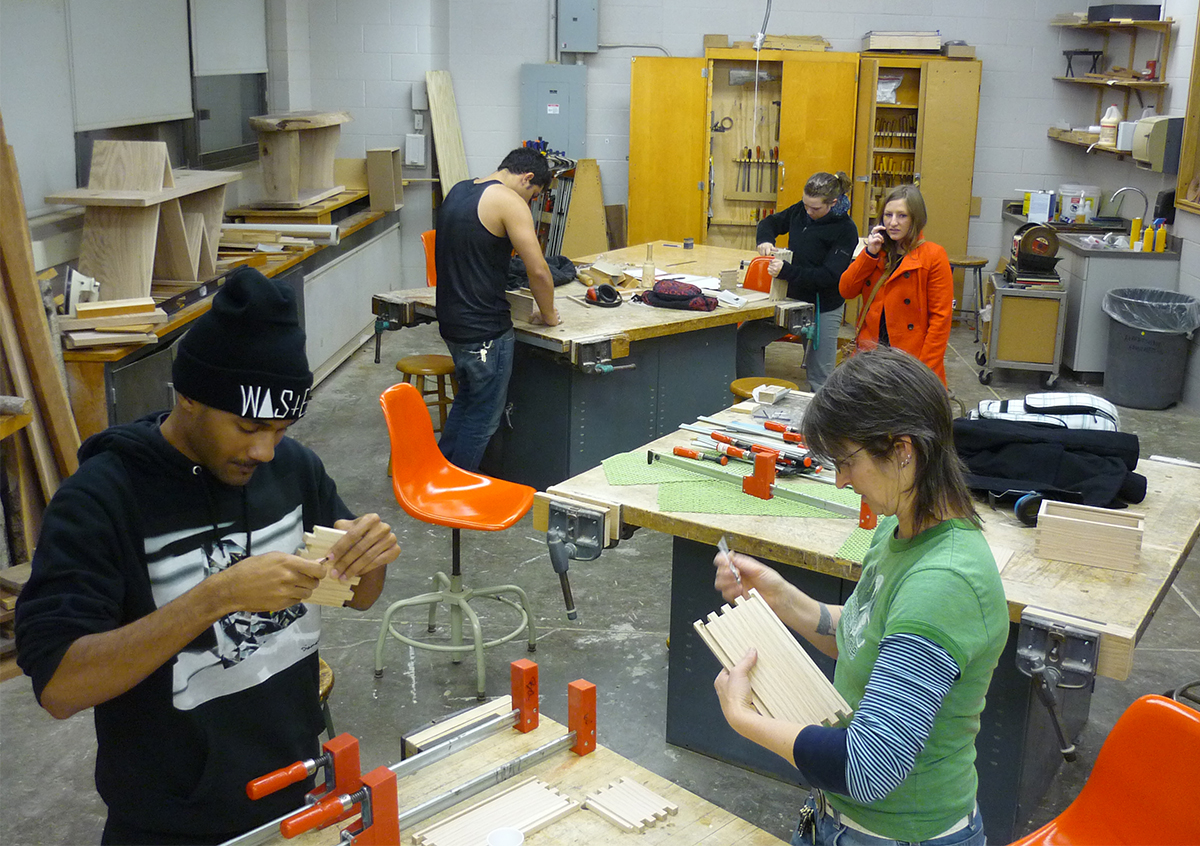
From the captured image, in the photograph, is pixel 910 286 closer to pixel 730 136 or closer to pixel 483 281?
pixel 483 281

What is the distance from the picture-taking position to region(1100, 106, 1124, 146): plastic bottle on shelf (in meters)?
8.29

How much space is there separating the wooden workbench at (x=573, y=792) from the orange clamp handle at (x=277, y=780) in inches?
4.4

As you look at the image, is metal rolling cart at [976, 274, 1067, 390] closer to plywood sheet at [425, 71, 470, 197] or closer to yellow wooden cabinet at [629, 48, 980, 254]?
yellow wooden cabinet at [629, 48, 980, 254]

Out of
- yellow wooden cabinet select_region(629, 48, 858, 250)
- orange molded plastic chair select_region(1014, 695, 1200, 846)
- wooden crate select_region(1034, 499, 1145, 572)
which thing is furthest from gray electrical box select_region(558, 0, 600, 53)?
orange molded plastic chair select_region(1014, 695, 1200, 846)

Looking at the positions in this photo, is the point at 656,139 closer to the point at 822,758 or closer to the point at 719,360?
the point at 719,360

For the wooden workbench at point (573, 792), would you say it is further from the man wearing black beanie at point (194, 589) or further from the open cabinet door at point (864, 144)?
the open cabinet door at point (864, 144)

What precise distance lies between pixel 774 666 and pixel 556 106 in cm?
847

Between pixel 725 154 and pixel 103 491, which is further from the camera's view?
pixel 725 154

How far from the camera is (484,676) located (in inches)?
146

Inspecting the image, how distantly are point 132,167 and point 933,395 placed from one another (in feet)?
14.0

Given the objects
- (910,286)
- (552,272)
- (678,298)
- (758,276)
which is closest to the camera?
(910,286)

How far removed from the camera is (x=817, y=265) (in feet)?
20.2

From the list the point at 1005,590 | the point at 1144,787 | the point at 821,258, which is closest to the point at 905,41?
the point at 821,258

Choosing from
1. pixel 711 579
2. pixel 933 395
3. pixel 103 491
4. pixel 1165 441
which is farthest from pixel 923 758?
pixel 1165 441
